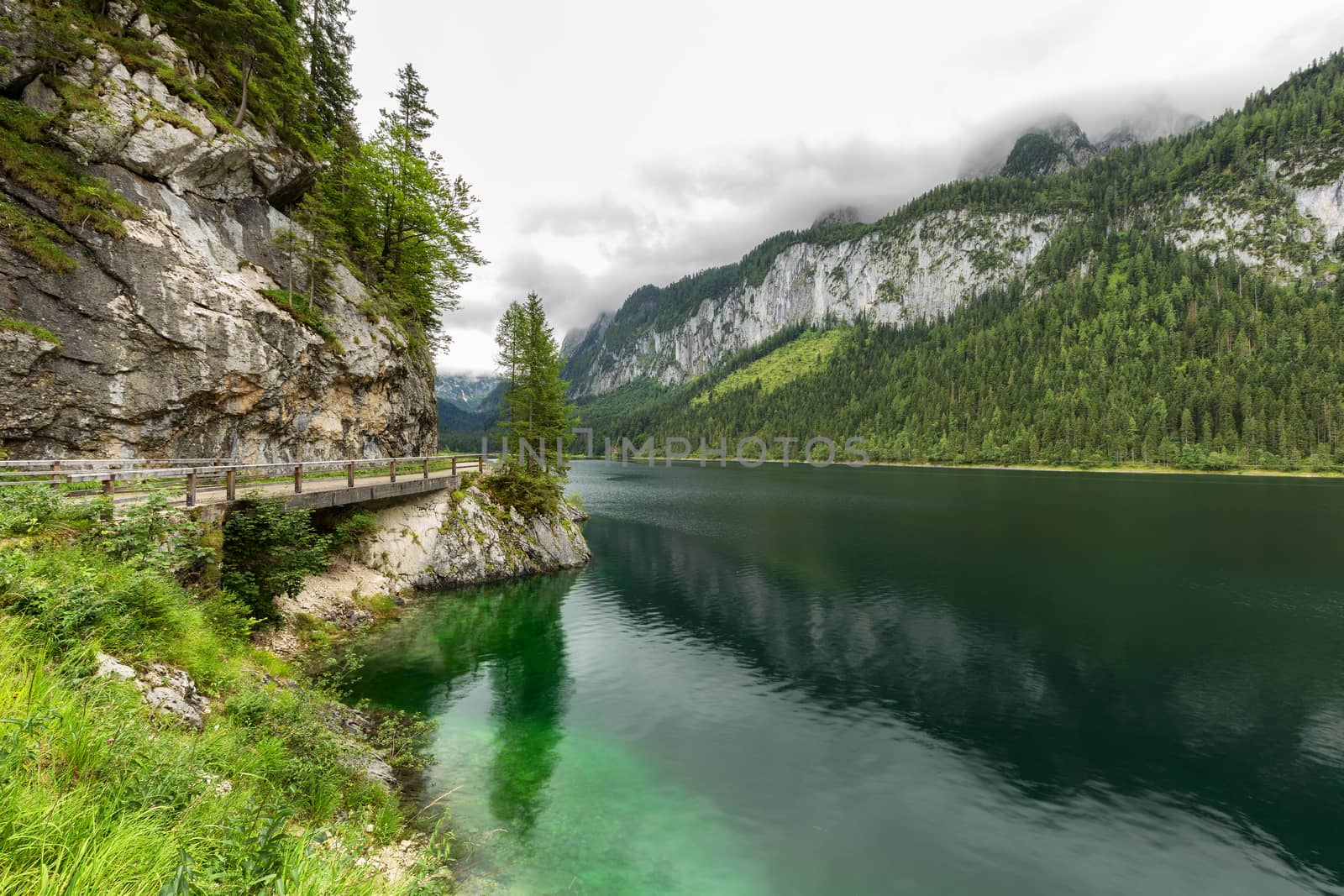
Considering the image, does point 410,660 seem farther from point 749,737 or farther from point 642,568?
point 642,568

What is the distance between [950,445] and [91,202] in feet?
576

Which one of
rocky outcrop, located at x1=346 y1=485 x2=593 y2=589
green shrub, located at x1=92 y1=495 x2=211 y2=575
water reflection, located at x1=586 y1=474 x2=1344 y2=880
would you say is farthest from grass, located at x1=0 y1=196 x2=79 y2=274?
water reflection, located at x1=586 y1=474 x2=1344 y2=880

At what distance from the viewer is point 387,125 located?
3372 cm

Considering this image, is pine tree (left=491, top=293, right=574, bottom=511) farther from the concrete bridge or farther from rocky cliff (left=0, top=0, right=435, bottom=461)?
rocky cliff (left=0, top=0, right=435, bottom=461)

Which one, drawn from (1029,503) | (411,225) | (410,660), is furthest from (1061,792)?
(1029,503)

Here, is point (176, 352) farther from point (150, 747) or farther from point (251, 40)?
point (150, 747)

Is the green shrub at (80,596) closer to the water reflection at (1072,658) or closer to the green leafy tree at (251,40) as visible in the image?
the water reflection at (1072,658)

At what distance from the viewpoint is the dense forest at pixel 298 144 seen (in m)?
19.0

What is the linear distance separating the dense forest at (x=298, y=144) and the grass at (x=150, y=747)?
599 inches

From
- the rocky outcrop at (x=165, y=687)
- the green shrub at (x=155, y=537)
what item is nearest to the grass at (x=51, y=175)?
the green shrub at (x=155, y=537)

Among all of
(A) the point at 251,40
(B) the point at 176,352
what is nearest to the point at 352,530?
(B) the point at 176,352

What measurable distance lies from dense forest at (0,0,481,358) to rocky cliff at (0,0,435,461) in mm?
155

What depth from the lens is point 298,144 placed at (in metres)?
31.3

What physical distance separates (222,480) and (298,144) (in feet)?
77.2
